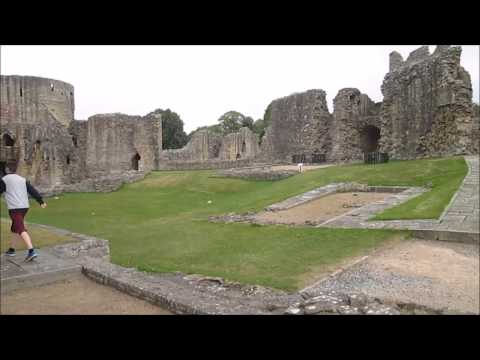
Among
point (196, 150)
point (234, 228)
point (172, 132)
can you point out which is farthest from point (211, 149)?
point (234, 228)

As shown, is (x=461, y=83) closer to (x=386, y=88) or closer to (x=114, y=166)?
(x=386, y=88)

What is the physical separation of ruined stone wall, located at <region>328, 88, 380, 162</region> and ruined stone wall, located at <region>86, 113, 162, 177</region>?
1301 cm

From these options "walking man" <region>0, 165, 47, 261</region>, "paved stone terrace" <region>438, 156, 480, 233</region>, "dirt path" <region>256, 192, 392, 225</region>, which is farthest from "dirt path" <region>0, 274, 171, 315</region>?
"dirt path" <region>256, 192, 392, 225</region>

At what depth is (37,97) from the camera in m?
34.1

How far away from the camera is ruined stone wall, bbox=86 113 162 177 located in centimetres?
2886

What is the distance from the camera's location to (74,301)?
12.5ft

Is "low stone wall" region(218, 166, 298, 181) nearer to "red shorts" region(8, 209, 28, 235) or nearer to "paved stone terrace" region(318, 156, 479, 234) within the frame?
"paved stone terrace" region(318, 156, 479, 234)

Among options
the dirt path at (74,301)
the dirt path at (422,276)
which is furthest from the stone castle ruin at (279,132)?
the dirt path at (74,301)

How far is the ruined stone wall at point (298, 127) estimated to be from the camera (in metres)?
23.3

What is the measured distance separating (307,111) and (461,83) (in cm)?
923

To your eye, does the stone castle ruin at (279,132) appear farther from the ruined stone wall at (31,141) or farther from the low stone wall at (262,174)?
the low stone wall at (262,174)

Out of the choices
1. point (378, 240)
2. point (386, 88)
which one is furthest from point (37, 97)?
point (378, 240)

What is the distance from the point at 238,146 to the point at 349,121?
1603cm

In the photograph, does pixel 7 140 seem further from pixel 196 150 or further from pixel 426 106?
pixel 426 106
